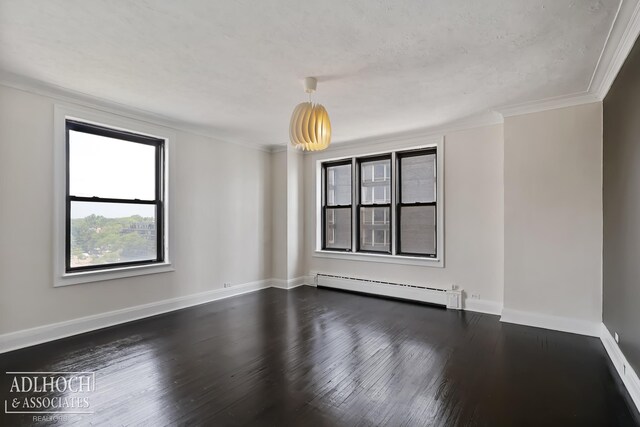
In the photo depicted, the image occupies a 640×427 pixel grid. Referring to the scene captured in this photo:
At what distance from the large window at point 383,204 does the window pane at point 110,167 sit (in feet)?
10.0

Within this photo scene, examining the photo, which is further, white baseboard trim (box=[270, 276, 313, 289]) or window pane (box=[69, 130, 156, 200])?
white baseboard trim (box=[270, 276, 313, 289])

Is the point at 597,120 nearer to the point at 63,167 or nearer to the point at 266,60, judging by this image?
the point at 266,60

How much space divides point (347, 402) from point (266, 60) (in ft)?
8.86

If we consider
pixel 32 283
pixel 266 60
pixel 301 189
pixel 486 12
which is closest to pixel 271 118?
pixel 266 60

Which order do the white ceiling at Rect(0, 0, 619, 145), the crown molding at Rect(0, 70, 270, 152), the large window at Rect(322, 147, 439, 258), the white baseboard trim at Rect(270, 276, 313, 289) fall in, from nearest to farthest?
1. the white ceiling at Rect(0, 0, 619, 145)
2. the crown molding at Rect(0, 70, 270, 152)
3. the large window at Rect(322, 147, 439, 258)
4. the white baseboard trim at Rect(270, 276, 313, 289)

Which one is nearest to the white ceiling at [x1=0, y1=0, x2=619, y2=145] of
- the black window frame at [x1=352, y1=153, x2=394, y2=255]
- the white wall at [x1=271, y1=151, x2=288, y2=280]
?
the black window frame at [x1=352, y1=153, x2=394, y2=255]

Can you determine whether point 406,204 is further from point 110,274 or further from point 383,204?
point 110,274

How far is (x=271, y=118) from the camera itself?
411 cm

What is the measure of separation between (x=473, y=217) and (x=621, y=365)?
219cm

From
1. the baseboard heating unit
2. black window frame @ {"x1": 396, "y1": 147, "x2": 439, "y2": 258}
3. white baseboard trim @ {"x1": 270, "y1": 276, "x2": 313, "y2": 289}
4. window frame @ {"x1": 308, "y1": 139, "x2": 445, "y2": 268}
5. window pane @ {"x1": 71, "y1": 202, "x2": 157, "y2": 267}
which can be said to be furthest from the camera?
white baseboard trim @ {"x1": 270, "y1": 276, "x2": 313, "y2": 289}

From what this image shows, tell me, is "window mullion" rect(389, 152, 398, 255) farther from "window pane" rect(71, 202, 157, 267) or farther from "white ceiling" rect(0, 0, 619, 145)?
"window pane" rect(71, 202, 157, 267)

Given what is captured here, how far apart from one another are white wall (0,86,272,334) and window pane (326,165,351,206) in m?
1.17

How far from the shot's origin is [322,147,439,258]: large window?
495 cm

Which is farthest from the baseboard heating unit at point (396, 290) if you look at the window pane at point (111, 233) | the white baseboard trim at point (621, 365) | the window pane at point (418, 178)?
the window pane at point (111, 233)
